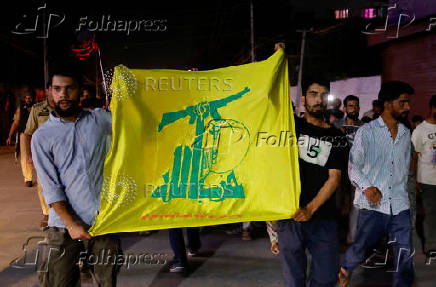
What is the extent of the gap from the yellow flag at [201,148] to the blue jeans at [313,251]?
0.95 feet

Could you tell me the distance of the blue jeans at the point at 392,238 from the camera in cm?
377

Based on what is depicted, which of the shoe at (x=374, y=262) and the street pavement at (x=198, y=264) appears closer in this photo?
the street pavement at (x=198, y=264)

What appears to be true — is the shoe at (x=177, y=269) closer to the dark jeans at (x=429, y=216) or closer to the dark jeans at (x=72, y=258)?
the dark jeans at (x=72, y=258)

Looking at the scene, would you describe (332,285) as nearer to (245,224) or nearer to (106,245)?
(106,245)

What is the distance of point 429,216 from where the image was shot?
18.7 ft

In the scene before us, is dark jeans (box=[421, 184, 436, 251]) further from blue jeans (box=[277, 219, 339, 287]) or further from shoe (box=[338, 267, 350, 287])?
A: blue jeans (box=[277, 219, 339, 287])

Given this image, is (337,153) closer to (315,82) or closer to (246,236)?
(315,82)

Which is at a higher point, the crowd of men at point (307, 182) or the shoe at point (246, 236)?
the crowd of men at point (307, 182)

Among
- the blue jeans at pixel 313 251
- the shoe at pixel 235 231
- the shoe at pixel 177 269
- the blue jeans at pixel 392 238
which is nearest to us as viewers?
the blue jeans at pixel 313 251

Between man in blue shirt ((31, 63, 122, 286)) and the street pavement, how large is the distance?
1.80 meters

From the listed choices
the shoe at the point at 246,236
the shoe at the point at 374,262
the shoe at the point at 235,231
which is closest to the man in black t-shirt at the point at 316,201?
the shoe at the point at 374,262

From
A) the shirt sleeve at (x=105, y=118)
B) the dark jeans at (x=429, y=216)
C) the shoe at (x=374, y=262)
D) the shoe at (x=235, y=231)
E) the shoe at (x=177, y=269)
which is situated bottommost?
the shoe at (x=374, y=262)

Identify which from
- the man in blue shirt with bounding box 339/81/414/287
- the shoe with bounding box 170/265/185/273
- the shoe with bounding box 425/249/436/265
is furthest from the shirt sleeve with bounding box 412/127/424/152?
the shoe with bounding box 170/265/185/273

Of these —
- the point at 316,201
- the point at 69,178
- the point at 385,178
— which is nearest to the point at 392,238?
the point at 385,178
